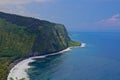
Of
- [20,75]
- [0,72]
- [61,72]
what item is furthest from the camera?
[61,72]

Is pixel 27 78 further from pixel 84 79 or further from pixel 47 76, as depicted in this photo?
pixel 84 79

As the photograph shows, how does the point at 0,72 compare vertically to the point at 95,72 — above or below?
above

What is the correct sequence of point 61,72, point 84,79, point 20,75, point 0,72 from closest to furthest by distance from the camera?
1. point 0,72
2. point 84,79
3. point 20,75
4. point 61,72

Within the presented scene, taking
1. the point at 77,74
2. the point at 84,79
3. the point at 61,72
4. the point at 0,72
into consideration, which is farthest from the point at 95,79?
the point at 0,72

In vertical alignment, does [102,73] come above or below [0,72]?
below

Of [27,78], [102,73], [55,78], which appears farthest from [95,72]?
[27,78]

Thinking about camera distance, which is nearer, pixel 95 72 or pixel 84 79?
pixel 84 79

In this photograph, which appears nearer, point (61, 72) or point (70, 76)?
point (70, 76)

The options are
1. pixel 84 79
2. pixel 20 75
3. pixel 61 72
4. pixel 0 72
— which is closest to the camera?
pixel 0 72

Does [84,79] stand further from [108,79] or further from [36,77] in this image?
[36,77]
